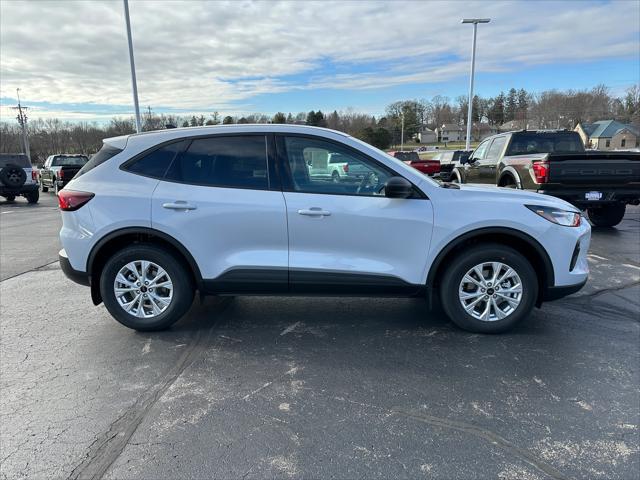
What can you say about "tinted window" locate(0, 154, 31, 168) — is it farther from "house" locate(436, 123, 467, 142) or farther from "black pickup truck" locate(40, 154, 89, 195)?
"house" locate(436, 123, 467, 142)

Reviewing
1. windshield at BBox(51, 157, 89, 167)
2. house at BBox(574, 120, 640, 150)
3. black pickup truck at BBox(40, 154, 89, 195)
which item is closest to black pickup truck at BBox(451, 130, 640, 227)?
black pickup truck at BBox(40, 154, 89, 195)

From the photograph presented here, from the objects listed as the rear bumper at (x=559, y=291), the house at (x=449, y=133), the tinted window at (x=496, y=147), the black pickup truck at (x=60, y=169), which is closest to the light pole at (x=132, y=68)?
the black pickup truck at (x=60, y=169)

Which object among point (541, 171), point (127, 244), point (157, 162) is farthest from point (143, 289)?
point (541, 171)

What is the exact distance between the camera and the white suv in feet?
12.4

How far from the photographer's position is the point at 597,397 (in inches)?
119

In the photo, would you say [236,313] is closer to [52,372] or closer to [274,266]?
[274,266]

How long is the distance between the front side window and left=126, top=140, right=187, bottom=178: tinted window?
3.33ft

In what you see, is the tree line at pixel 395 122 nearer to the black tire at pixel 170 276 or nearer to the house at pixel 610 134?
the house at pixel 610 134

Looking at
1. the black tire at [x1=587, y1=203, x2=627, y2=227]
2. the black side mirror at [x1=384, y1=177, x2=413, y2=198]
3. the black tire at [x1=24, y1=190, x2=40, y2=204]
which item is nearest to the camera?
the black side mirror at [x1=384, y1=177, x2=413, y2=198]

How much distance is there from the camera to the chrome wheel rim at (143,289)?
3.98 m

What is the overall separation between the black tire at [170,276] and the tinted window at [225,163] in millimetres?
692

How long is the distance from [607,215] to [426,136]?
10709 centimetres

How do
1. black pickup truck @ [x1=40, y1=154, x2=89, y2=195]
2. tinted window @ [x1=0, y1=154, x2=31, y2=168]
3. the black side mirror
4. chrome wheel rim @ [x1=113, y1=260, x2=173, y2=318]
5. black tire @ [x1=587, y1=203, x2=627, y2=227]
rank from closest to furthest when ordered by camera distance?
the black side mirror
chrome wheel rim @ [x1=113, y1=260, x2=173, y2=318]
black tire @ [x1=587, y1=203, x2=627, y2=227]
tinted window @ [x1=0, y1=154, x2=31, y2=168]
black pickup truck @ [x1=40, y1=154, x2=89, y2=195]

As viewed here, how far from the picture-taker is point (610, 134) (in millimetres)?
75375
